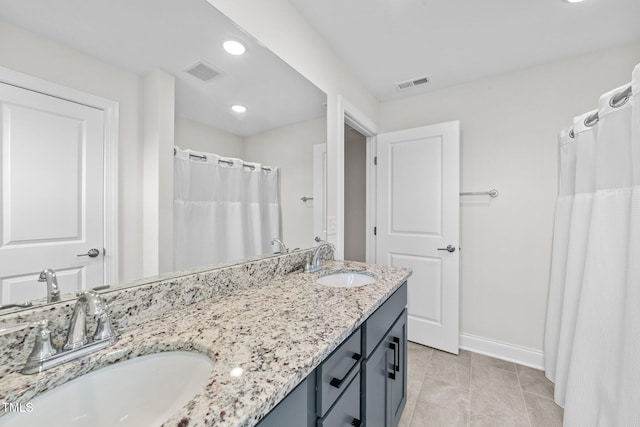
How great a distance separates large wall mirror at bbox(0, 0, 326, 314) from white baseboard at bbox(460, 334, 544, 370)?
2406 mm

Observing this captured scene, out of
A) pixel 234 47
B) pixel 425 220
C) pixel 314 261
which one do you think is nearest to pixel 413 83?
pixel 425 220

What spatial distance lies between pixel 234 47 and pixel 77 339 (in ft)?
3.89

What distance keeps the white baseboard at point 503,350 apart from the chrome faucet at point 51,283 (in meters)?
2.71

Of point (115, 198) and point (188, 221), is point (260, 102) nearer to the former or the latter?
point (188, 221)

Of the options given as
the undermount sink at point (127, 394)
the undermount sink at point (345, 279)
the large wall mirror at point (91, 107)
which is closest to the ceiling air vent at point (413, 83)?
the large wall mirror at point (91, 107)

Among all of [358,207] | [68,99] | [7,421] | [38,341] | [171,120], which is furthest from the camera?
[358,207]

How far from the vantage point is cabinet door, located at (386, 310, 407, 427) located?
1229 millimetres

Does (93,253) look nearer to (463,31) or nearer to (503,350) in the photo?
(463,31)

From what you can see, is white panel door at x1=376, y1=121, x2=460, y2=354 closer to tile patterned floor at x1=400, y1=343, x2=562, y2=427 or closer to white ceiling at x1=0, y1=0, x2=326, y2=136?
tile patterned floor at x1=400, y1=343, x2=562, y2=427

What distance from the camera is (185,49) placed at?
95cm

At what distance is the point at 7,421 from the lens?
428mm

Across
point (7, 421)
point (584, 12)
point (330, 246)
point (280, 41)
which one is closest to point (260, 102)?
point (280, 41)

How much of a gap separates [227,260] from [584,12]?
2.43 m

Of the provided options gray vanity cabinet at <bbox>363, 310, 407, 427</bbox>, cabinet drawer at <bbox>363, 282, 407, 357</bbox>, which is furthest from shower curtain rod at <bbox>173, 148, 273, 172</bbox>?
gray vanity cabinet at <bbox>363, 310, 407, 427</bbox>
